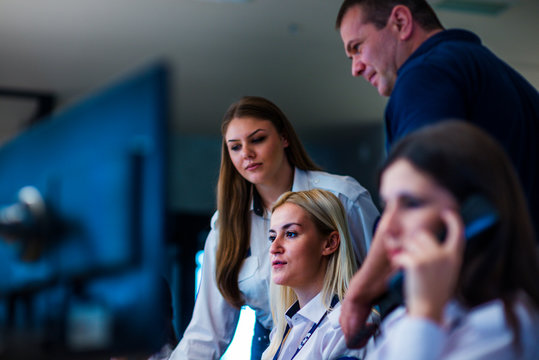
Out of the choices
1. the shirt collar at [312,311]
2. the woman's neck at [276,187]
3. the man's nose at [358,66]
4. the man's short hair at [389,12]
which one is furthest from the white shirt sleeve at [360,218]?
the man's short hair at [389,12]

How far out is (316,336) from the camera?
1603 mm

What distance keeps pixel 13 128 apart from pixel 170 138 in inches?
175

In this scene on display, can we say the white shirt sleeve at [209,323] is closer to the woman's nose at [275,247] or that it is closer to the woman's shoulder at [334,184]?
the woman's nose at [275,247]

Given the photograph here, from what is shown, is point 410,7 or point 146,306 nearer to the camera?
point 146,306

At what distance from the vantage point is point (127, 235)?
0.70m

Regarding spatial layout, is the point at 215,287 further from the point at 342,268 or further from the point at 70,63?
the point at 70,63

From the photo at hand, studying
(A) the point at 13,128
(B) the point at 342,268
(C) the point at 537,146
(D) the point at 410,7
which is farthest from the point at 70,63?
(C) the point at 537,146

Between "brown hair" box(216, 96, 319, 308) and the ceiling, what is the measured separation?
1.57m

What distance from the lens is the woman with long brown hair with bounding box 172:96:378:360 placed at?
196 centimetres

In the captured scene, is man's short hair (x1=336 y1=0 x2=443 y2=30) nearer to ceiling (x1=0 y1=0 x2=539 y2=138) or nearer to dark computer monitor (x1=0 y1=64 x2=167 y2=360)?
dark computer monitor (x1=0 y1=64 x2=167 y2=360)

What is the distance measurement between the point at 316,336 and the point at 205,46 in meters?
3.14

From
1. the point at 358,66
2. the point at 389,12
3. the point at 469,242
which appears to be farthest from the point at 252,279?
the point at 469,242

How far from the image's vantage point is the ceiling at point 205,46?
386cm

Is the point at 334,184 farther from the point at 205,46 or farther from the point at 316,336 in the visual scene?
the point at 205,46
